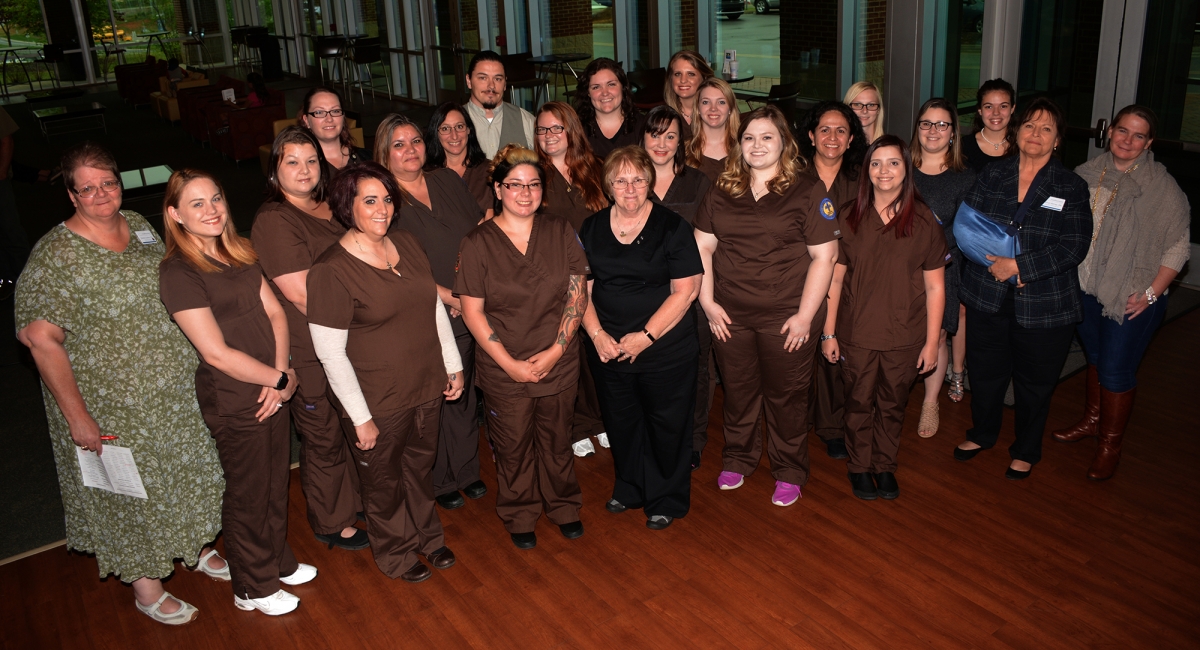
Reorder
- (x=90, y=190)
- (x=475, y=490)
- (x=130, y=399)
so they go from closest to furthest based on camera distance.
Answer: (x=90, y=190) < (x=130, y=399) < (x=475, y=490)

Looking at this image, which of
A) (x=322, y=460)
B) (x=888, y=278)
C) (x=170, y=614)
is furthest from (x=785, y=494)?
(x=170, y=614)

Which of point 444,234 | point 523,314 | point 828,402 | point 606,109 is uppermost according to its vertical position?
point 606,109

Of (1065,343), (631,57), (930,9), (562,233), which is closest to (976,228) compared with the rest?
(1065,343)

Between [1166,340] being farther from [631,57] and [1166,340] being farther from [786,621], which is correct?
[631,57]

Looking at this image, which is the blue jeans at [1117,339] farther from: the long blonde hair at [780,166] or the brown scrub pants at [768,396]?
the long blonde hair at [780,166]

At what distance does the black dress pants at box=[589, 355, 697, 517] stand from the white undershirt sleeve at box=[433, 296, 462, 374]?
1.79ft

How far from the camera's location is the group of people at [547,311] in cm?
280

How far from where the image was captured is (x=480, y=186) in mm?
3773

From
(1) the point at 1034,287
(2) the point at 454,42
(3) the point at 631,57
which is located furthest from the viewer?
(2) the point at 454,42

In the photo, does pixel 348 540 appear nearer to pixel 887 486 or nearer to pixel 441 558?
pixel 441 558

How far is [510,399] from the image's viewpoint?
10.7 feet

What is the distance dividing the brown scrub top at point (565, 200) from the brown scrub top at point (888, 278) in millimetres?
1084

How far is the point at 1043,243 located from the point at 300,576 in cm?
318

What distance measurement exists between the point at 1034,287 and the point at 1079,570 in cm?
111
